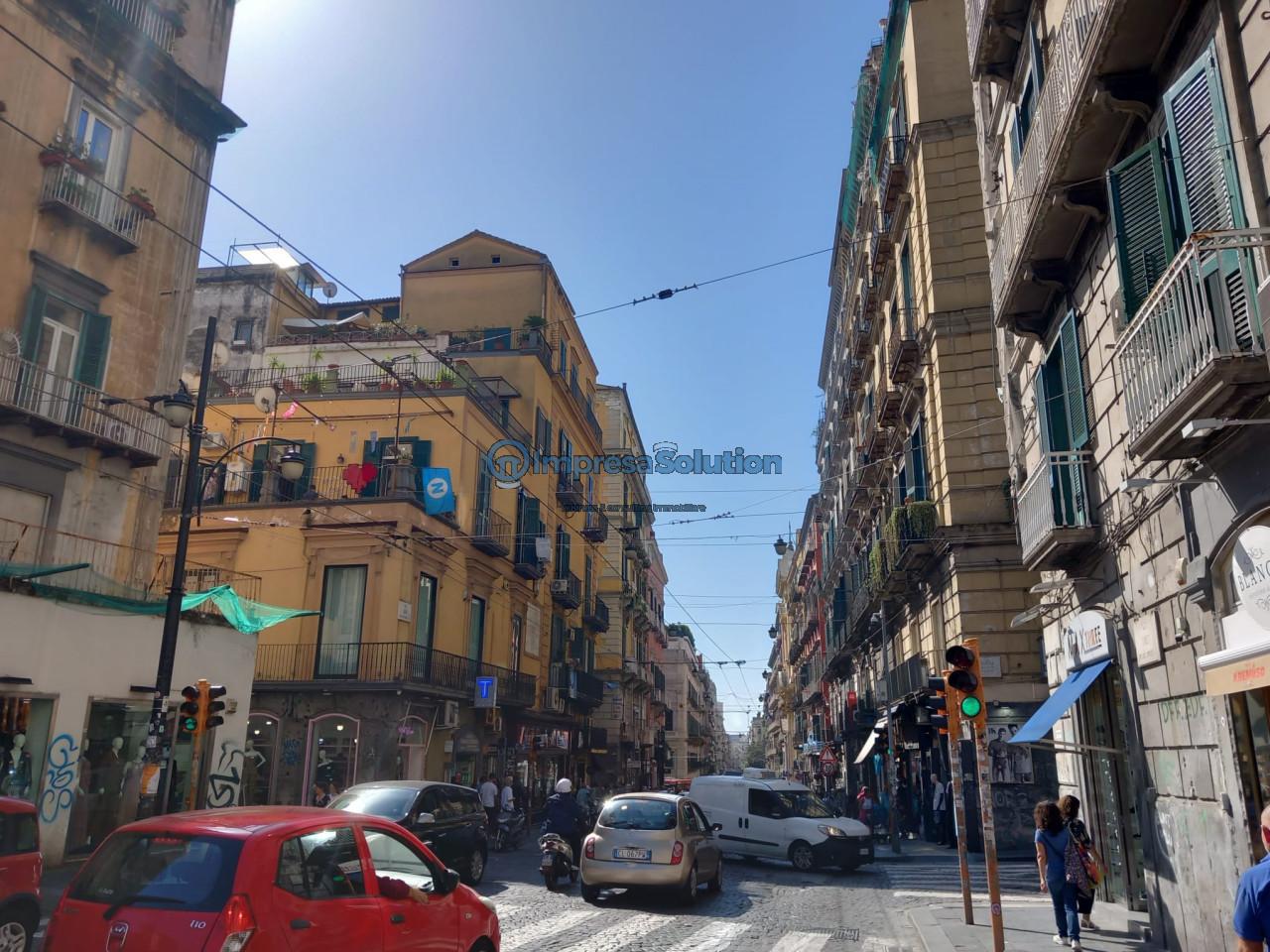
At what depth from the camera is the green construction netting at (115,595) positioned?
14.1 meters

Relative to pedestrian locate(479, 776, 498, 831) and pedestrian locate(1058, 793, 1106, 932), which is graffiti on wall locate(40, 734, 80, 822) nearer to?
pedestrian locate(479, 776, 498, 831)

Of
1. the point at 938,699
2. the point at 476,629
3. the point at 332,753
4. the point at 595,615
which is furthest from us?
the point at 595,615

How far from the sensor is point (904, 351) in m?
22.6

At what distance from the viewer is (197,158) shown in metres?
19.8

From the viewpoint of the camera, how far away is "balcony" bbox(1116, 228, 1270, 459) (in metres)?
6.69

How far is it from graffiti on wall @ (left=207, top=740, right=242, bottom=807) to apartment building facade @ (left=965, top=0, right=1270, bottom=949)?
15.0 metres

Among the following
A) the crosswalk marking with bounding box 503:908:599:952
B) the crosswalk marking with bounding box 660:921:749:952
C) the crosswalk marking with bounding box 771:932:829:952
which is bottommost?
the crosswalk marking with bounding box 771:932:829:952

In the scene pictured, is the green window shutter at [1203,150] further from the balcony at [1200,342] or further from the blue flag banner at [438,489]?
the blue flag banner at [438,489]

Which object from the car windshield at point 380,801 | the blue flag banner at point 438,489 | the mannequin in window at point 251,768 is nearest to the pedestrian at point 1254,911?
the car windshield at point 380,801

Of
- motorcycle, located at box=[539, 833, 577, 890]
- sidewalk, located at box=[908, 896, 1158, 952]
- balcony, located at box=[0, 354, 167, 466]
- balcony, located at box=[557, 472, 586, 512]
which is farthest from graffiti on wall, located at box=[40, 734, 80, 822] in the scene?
balcony, located at box=[557, 472, 586, 512]

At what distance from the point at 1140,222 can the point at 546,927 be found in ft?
31.4

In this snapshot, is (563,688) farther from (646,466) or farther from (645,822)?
(645,822)

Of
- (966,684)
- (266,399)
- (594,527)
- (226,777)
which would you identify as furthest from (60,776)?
(594,527)

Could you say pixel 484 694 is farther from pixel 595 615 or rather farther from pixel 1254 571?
pixel 1254 571
